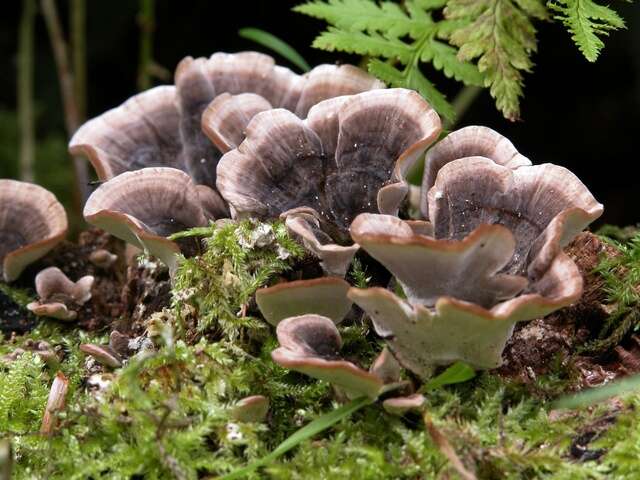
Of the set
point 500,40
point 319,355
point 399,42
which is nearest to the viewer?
point 319,355

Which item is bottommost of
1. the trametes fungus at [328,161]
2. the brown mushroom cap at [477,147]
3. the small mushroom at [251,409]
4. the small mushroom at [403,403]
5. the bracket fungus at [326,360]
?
the small mushroom at [251,409]

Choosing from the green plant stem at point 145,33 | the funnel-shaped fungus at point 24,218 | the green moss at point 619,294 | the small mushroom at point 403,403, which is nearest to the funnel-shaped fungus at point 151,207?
the funnel-shaped fungus at point 24,218

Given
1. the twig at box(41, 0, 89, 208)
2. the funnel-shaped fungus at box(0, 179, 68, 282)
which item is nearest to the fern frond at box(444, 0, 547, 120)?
the funnel-shaped fungus at box(0, 179, 68, 282)

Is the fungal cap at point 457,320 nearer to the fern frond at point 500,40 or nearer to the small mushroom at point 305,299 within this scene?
the small mushroom at point 305,299

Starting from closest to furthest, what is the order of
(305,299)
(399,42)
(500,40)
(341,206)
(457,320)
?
(457,320), (305,299), (341,206), (500,40), (399,42)

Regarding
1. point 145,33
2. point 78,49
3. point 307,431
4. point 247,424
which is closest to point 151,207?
point 247,424

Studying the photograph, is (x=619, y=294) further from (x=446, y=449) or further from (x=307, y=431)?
(x=307, y=431)

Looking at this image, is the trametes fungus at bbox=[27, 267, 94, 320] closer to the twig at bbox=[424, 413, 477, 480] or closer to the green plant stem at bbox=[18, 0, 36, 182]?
the twig at bbox=[424, 413, 477, 480]

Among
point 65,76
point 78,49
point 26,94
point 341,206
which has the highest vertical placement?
point 341,206
